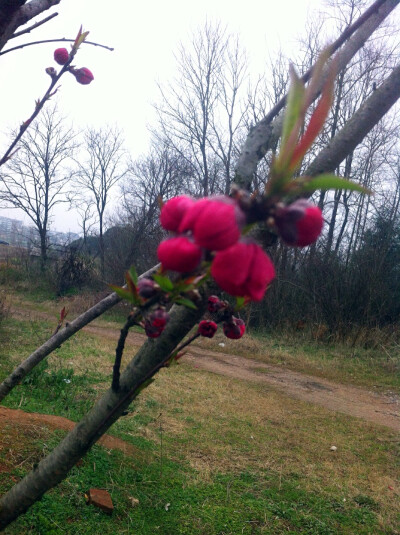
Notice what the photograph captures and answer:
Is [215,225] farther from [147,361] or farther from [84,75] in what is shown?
[84,75]

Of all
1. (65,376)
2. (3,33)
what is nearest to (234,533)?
(3,33)

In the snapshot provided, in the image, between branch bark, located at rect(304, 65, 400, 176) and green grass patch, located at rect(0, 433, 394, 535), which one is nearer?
branch bark, located at rect(304, 65, 400, 176)

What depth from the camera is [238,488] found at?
12.7 feet

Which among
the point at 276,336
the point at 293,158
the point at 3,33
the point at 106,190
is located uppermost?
the point at 106,190

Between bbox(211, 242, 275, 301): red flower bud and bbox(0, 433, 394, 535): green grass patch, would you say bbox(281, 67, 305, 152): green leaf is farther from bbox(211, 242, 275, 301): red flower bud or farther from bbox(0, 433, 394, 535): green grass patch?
bbox(0, 433, 394, 535): green grass patch

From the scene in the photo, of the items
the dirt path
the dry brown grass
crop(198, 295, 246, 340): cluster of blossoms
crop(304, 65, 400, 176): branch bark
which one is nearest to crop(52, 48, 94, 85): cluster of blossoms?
crop(304, 65, 400, 176): branch bark

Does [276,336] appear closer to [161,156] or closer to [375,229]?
[375,229]

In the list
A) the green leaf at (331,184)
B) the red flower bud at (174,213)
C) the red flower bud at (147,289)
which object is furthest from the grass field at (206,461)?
the green leaf at (331,184)

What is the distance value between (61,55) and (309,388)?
700 cm

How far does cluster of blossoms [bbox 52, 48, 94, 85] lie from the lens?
5.61 feet

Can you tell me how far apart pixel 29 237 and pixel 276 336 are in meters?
15.4

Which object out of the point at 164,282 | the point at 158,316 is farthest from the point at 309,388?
the point at 164,282

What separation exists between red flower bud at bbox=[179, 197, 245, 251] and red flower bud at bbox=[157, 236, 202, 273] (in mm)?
21

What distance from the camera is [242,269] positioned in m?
0.47
